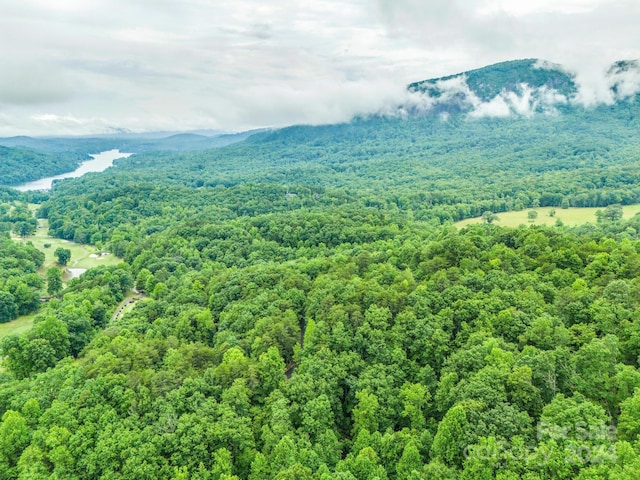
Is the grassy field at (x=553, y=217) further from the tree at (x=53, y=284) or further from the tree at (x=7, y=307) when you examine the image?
the tree at (x=7, y=307)

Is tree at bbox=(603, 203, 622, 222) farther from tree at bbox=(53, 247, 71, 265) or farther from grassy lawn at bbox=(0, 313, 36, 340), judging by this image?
tree at bbox=(53, 247, 71, 265)

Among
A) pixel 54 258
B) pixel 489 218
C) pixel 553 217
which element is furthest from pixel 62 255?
pixel 553 217

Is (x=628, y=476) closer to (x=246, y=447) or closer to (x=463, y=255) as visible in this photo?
(x=246, y=447)

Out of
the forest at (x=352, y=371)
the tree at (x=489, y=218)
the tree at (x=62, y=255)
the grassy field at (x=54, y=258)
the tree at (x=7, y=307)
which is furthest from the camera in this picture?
the tree at (x=489, y=218)

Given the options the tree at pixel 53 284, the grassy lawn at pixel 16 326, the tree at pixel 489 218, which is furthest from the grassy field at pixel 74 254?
the tree at pixel 489 218

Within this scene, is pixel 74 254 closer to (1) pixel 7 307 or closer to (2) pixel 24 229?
(2) pixel 24 229

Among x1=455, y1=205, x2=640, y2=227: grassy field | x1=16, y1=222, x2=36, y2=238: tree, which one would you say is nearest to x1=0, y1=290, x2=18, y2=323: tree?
x1=16, y1=222, x2=36, y2=238: tree
